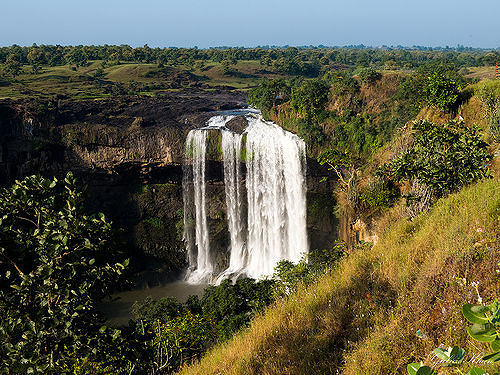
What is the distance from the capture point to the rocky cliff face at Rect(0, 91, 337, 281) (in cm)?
2647

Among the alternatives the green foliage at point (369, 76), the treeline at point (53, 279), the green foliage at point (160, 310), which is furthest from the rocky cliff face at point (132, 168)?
the treeline at point (53, 279)

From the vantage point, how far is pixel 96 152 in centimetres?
2716

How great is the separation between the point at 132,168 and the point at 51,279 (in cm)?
2430

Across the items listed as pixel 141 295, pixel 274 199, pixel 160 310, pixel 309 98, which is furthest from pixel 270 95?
pixel 160 310

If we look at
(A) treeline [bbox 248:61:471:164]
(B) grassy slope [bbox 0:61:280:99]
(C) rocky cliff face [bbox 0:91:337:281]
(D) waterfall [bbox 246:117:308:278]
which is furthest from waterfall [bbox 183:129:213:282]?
(B) grassy slope [bbox 0:61:280:99]

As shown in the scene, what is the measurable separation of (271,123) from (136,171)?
11.4 metres

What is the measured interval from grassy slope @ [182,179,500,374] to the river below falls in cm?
1766

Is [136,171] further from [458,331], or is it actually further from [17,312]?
[458,331]

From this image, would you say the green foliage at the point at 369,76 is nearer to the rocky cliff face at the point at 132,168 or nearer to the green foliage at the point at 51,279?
the rocky cliff face at the point at 132,168

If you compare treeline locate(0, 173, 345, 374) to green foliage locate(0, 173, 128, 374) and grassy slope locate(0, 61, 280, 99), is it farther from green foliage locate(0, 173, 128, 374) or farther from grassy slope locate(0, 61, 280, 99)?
grassy slope locate(0, 61, 280, 99)

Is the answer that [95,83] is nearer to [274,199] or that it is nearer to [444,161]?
[274,199]

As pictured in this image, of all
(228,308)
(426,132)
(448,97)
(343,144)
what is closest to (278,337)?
(426,132)

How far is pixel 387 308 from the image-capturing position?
5.04m

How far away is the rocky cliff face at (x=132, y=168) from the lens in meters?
26.5
